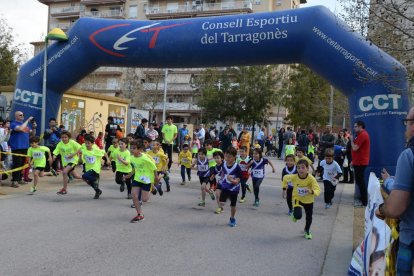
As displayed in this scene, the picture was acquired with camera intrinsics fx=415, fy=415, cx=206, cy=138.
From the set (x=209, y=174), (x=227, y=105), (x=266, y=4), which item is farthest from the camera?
(x=266, y=4)

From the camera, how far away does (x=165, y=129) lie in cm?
1405

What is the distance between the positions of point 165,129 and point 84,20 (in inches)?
175

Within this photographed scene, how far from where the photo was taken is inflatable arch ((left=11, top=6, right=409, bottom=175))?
336 inches

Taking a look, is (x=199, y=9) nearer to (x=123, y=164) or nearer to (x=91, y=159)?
(x=123, y=164)

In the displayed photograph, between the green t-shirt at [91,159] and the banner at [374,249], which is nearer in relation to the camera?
the banner at [374,249]

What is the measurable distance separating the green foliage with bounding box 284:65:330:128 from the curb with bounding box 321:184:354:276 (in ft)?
92.6

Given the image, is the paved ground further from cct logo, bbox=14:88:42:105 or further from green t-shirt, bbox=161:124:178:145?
green t-shirt, bbox=161:124:178:145

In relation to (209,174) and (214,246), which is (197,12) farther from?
(214,246)

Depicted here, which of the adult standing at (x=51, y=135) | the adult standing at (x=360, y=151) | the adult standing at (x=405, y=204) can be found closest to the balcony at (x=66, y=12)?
the adult standing at (x=51, y=135)

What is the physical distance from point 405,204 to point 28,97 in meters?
11.1

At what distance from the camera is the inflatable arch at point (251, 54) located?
8.55 metres

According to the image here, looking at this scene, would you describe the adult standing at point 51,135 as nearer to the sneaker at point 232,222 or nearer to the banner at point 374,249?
the sneaker at point 232,222

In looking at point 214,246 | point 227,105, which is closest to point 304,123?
point 227,105

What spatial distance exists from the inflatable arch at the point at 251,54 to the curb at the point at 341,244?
3.99ft
